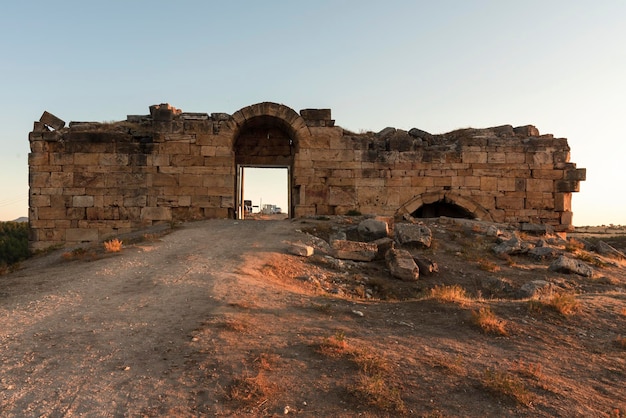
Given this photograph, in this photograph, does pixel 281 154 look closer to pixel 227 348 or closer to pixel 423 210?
pixel 423 210

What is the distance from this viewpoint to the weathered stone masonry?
14.1m

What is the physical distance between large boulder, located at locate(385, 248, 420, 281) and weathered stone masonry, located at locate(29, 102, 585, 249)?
5.75 meters

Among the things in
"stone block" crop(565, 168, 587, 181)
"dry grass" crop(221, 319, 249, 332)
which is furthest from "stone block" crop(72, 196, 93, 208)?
"stone block" crop(565, 168, 587, 181)

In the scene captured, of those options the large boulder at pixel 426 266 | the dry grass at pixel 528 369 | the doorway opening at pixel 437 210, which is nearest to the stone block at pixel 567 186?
the doorway opening at pixel 437 210

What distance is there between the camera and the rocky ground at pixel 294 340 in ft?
11.1

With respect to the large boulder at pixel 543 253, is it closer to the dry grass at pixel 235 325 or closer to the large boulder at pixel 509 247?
the large boulder at pixel 509 247

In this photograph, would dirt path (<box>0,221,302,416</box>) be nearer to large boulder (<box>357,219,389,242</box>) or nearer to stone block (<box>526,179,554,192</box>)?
large boulder (<box>357,219,389,242</box>)

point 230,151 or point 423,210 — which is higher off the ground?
point 230,151

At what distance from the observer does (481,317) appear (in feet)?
17.4

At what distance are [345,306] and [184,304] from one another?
2252 mm

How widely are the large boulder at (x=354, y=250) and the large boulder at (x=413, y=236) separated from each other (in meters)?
1.23

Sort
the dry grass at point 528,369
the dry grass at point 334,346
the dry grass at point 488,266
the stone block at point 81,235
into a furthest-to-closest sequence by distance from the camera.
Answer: the stone block at point 81,235 < the dry grass at point 488,266 < the dry grass at point 334,346 < the dry grass at point 528,369

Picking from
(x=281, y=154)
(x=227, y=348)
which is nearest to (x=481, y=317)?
(x=227, y=348)

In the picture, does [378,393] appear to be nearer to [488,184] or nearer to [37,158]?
[488,184]
